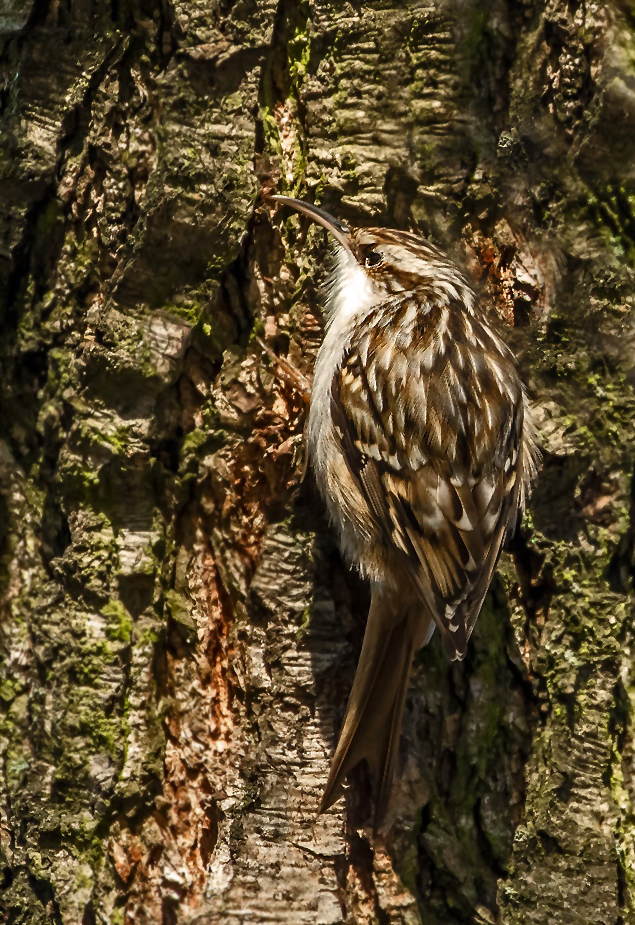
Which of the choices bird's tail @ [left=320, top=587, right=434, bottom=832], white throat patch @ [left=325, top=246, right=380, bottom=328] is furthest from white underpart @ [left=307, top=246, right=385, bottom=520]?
bird's tail @ [left=320, top=587, right=434, bottom=832]

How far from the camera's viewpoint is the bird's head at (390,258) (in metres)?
2.09

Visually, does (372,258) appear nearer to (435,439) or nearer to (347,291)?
(347,291)

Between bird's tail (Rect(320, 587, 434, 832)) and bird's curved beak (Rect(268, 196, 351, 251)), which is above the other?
bird's curved beak (Rect(268, 196, 351, 251))

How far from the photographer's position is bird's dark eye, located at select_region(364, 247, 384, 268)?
7.34ft

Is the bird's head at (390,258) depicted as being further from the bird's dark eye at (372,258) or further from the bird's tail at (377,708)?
the bird's tail at (377,708)

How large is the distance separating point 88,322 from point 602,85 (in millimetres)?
1214

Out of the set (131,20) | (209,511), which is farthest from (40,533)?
(131,20)

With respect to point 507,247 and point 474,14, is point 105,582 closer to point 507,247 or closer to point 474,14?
point 507,247

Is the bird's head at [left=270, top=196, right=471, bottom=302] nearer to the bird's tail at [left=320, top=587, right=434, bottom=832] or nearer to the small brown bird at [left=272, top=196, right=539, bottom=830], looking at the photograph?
the small brown bird at [left=272, top=196, right=539, bottom=830]

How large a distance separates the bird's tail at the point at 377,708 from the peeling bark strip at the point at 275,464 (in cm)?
7

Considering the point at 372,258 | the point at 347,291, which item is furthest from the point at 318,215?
the point at 347,291

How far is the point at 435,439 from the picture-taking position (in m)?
2.22

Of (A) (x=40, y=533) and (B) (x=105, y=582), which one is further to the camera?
(A) (x=40, y=533)

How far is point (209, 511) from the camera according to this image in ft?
6.97
